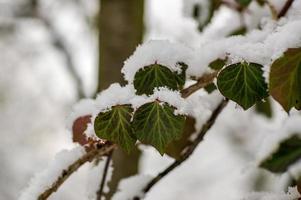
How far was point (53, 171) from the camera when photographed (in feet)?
2.13

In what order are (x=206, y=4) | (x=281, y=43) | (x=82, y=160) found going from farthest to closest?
(x=206, y=4) < (x=82, y=160) < (x=281, y=43)

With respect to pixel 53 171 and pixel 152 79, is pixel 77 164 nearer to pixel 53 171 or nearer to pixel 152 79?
pixel 53 171

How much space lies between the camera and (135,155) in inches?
51.3

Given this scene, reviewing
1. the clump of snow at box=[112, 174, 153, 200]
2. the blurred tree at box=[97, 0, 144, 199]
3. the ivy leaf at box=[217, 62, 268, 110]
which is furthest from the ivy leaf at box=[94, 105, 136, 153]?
the blurred tree at box=[97, 0, 144, 199]

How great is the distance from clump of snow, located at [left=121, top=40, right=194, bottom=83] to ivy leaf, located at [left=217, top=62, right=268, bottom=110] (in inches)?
2.8

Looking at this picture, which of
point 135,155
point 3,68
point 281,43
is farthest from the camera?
point 3,68

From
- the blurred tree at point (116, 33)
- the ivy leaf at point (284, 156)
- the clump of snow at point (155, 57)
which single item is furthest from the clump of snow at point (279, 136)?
the blurred tree at point (116, 33)

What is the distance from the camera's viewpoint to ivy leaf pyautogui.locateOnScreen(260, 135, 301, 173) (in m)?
0.43

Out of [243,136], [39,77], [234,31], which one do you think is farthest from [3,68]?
[234,31]

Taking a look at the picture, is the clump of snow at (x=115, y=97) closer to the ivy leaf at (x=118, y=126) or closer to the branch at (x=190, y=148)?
the ivy leaf at (x=118, y=126)

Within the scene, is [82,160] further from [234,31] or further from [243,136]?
[243,136]

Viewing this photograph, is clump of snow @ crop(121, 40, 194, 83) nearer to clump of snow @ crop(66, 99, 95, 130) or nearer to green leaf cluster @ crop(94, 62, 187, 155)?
green leaf cluster @ crop(94, 62, 187, 155)

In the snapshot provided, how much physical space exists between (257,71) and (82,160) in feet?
0.78

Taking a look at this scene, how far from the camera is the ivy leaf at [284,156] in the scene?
0.43 m
